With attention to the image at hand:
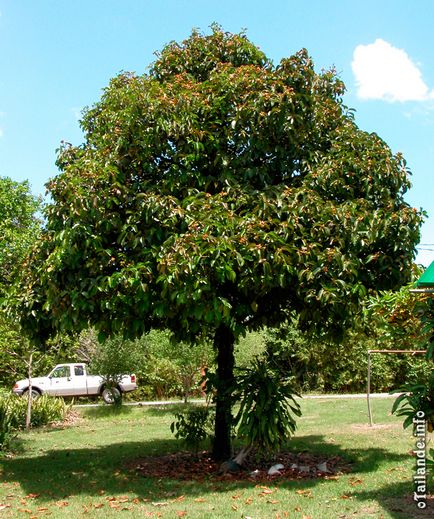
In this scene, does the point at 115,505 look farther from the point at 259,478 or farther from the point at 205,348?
the point at 205,348

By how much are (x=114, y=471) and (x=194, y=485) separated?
187 cm

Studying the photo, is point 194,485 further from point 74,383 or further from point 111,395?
point 74,383

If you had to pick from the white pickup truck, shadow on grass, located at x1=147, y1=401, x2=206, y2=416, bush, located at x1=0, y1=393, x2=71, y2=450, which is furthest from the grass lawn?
the white pickup truck

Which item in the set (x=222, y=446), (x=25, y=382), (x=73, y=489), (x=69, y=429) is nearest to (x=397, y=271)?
(x=222, y=446)

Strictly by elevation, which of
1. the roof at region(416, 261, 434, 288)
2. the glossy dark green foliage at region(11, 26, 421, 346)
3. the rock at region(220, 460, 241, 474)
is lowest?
the rock at region(220, 460, 241, 474)

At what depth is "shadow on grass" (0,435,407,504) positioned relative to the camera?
7.70 meters

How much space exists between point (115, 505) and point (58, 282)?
2817 millimetres

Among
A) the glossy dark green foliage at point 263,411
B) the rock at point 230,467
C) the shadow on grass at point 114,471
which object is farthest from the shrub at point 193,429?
the glossy dark green foliage at point 263,411

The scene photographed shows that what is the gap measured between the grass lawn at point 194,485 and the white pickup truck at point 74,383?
310 inches

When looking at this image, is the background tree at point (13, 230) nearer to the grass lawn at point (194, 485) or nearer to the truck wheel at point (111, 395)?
the grass lawn at point (194, 485)

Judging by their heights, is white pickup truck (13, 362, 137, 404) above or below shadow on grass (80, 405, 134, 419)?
above

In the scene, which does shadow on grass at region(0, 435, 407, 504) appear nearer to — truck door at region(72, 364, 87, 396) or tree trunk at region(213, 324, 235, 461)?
tree trunk at region(213, 324, 235, 461)

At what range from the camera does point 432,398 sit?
608cm

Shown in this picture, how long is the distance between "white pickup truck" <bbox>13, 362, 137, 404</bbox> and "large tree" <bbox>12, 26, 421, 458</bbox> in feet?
42.6
